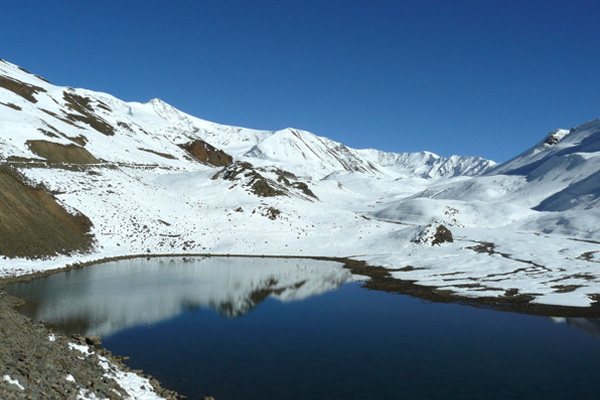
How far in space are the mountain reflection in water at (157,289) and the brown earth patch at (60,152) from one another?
4105 centimetres

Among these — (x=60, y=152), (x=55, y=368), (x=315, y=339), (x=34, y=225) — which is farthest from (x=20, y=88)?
(x=55, y=368)

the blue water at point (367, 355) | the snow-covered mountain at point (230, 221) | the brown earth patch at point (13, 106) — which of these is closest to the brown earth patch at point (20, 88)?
the snow-covered mountain at point (230, 221)

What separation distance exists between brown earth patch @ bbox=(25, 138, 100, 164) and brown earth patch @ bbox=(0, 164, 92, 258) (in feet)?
88.7

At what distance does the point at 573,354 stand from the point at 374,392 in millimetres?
12224

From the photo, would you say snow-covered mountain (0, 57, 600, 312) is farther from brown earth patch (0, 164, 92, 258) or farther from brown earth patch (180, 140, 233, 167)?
brown earth patch (180, 140, 233, 167)

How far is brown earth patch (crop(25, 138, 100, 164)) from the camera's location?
78875mm

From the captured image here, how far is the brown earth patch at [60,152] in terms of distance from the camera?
78875 mm

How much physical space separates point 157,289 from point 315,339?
17.8 metres

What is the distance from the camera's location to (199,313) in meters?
30.8

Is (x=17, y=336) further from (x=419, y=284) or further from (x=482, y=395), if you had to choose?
(x=419, y=284)

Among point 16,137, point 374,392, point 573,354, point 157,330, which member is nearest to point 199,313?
point 157,330

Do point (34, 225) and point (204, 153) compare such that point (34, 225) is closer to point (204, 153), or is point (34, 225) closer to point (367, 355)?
point (367, 355)

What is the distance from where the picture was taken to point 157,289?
37.3m

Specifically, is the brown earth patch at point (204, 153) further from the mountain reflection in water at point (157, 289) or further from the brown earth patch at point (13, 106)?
the mountain reflection in water at point (157, 289)
